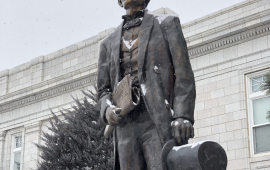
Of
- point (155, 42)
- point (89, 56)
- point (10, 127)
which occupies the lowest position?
point (155, 42)

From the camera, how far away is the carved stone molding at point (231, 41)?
19814 millimetres

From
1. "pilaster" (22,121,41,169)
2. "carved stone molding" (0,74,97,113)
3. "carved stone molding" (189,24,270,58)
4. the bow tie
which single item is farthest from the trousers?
"pilaster" (22,121,41,169)

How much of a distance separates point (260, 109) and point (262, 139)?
101 cm

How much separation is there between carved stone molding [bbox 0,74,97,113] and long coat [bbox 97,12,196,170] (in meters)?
19.1

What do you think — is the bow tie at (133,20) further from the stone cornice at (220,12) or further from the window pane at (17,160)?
the window pane at (17,160)

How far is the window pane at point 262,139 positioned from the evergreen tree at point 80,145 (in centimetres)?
487

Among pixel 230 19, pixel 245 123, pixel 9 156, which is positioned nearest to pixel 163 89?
pixel 245 123

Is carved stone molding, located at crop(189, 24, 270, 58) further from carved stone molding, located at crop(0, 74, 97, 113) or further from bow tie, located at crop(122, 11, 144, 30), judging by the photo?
bow tie, located at crop(122, 11, 144, 30)

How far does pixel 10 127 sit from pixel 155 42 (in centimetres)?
2474

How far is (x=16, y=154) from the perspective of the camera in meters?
29.3

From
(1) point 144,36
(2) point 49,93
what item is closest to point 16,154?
(2) point 49,93

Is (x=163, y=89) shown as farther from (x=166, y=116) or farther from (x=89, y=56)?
(x=89, y=56)

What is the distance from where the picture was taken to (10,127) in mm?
29797

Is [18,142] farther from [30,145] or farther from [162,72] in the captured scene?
[162,72]
